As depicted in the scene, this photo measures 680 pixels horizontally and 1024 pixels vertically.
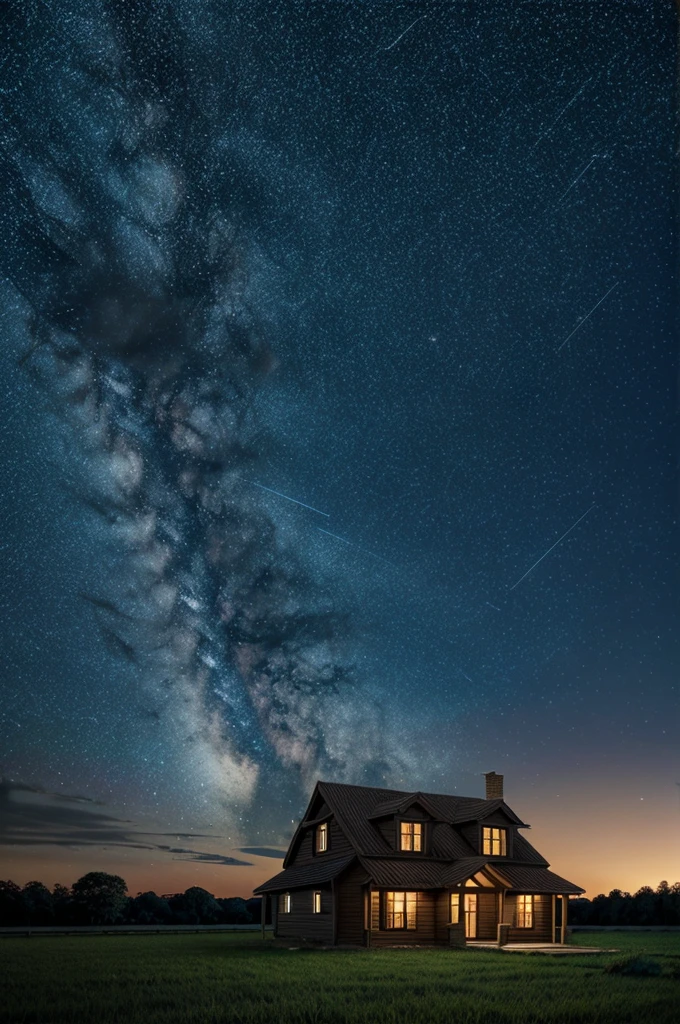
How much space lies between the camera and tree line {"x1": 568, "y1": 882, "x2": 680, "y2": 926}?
28250 millimetres

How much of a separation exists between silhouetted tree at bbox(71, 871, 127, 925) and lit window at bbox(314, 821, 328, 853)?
13596mm

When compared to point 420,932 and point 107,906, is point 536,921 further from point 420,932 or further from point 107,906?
point 107,906

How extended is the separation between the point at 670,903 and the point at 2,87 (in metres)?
28.7

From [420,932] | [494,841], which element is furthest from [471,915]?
[494,841]

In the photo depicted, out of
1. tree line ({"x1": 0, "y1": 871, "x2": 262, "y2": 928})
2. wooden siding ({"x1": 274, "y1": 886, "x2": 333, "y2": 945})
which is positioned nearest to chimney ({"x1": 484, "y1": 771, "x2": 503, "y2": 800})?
wooden siding ({"x1": 274, "y1": 886, "x2": 333, "y2": 945})

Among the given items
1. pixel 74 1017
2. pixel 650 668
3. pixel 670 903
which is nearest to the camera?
pixel 74 1017

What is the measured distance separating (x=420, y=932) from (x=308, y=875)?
2.67 metres

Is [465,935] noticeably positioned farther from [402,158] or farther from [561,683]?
[402,158]

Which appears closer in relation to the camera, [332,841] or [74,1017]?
[74,1017]

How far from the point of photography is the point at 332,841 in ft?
63.5

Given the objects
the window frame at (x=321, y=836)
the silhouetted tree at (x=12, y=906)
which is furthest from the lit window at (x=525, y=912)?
the silhouetted tree at (x=12, y=906)

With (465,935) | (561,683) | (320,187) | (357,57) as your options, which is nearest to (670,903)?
(465,935)

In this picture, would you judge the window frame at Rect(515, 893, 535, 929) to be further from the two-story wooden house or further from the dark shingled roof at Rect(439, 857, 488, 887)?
the dark shingled roof at Rect(439, 857, 488, 887)

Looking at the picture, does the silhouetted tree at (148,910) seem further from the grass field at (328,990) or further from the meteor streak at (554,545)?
the meteor streak at (554,545)
